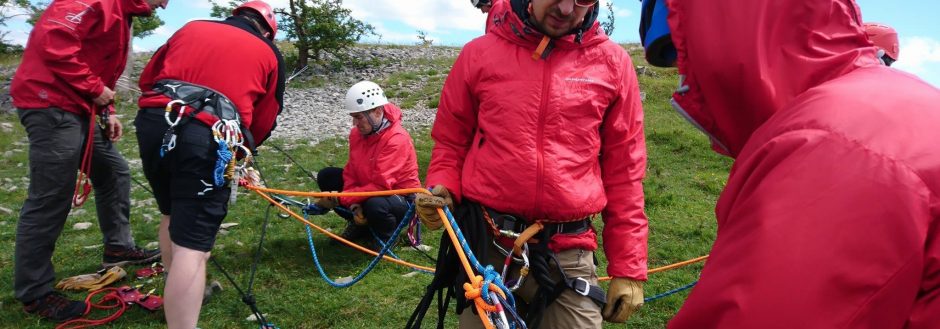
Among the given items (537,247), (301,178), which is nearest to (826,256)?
(537,247)

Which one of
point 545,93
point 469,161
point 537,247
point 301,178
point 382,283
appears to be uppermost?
point 545,93

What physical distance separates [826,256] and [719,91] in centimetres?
46

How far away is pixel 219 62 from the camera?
3.66 metres

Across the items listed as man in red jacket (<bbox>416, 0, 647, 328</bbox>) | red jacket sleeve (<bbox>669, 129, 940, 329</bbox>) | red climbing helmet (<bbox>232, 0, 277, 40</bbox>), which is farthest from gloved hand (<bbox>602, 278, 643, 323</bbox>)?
red climbing helmet (<bbox>232, 0, 277, 40</bbox>)

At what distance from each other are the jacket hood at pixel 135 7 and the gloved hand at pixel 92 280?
224 centimetres

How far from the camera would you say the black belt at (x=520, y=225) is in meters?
2.84

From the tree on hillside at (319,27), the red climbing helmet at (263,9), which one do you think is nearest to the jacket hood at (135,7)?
the red climbing helmet at (263,9)

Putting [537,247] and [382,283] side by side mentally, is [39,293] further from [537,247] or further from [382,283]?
[537,247]

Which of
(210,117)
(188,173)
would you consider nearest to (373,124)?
(210,117)

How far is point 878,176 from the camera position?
928 millimetres

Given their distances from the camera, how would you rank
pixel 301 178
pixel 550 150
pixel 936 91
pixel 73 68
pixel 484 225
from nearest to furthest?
pixel 936 91
pixel 550 150
pixel 484 225
pixel 73 68
pixel 301 178

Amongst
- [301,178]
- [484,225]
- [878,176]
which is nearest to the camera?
[878,176]

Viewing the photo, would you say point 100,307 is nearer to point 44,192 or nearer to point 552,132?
point 44,192

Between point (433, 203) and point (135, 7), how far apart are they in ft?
10.5
